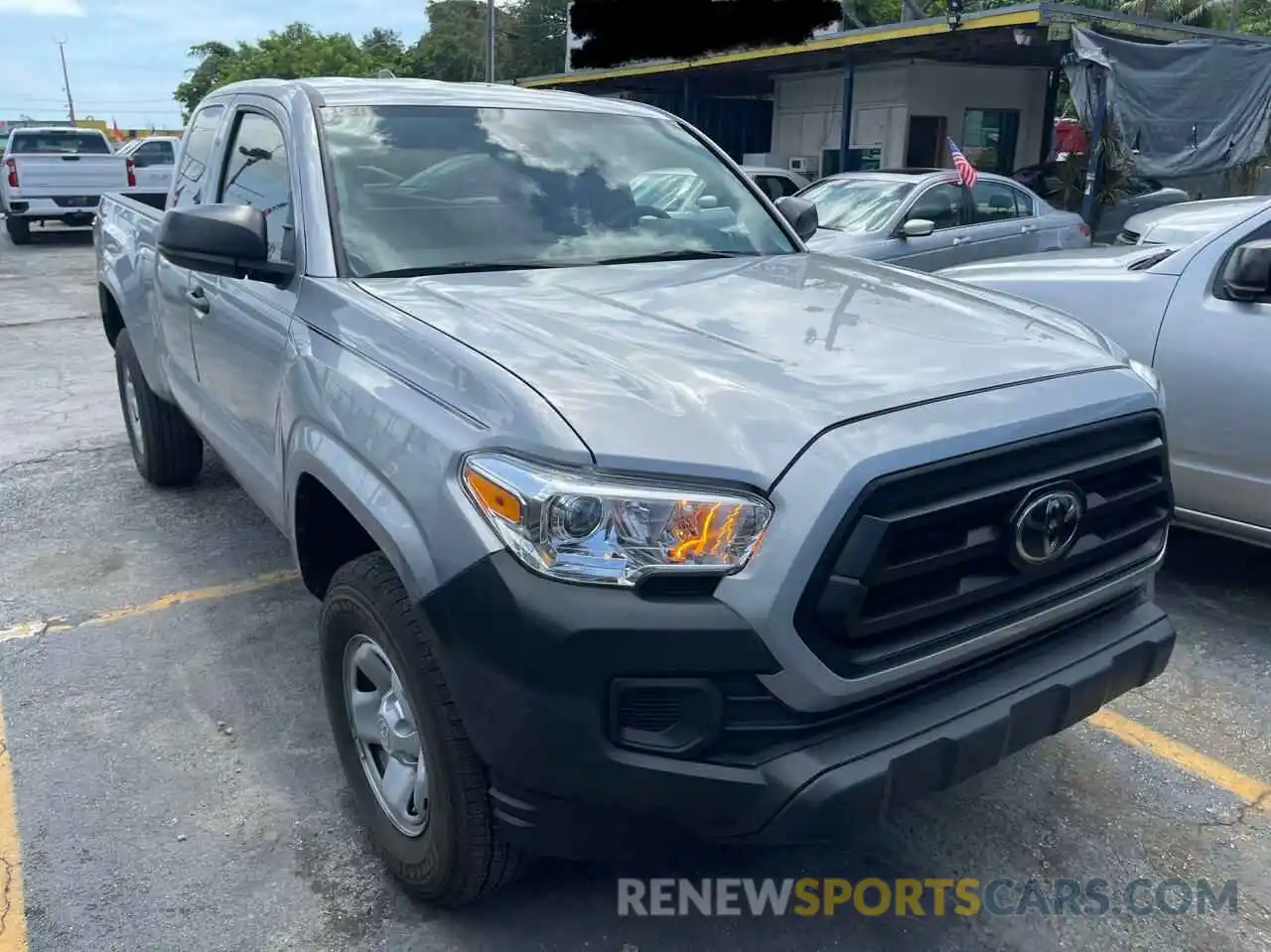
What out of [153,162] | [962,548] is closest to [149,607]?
[962,548]

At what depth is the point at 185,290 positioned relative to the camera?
4078mm

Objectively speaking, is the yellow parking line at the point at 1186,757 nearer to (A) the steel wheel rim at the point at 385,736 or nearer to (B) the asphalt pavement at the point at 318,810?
(B) the asphalt pavement at the point at 318,810

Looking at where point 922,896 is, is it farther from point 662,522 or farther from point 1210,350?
point 1210,350

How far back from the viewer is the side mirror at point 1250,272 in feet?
12.4

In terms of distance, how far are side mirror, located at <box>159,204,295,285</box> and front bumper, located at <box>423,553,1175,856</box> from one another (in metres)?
1.36

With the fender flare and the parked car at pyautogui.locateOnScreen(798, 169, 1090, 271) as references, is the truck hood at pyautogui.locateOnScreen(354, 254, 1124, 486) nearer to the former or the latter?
the fender flare

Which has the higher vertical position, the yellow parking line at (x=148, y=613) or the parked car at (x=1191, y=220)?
the parked car at (x=1191, y=220)

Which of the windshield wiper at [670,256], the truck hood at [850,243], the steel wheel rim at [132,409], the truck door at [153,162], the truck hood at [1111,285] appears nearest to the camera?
the windshield wiper at [670,256]

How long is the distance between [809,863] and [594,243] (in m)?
1.88

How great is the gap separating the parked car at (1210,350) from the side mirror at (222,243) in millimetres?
3179

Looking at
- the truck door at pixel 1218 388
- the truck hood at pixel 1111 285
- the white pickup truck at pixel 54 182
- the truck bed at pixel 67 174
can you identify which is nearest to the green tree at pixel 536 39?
the white pickup truck at pixel 54 182

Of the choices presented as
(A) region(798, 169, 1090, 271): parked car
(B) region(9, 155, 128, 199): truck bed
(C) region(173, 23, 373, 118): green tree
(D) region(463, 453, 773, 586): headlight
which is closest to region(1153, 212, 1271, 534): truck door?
(D) region(463, 453, 773, 586): headlight

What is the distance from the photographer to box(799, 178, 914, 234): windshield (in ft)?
31.1

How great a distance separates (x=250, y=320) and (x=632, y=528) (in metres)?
1.87
